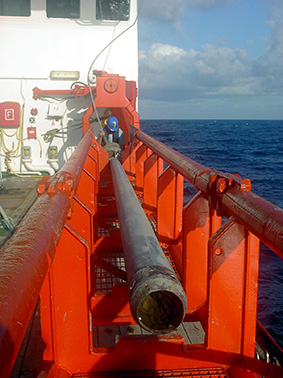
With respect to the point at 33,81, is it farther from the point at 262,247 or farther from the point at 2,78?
the point at 262,247

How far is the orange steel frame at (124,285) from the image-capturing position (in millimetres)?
1189

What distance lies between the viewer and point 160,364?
7.65 feet

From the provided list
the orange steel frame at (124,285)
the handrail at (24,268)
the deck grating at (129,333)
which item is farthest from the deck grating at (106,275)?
the handrail at (24,268)

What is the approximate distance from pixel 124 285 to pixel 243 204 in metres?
1.43

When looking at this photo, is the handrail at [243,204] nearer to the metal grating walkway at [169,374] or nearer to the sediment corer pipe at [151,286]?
the sediment corer pipe at [151,286]

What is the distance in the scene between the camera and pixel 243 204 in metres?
1.75

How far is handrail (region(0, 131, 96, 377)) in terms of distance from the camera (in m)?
0.81

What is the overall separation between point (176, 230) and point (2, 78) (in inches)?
218

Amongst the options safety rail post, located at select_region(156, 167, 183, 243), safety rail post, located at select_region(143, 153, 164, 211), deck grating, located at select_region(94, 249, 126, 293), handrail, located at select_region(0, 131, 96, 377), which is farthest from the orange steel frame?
safety rail post, located at select_region(143, 153, 164, 211)

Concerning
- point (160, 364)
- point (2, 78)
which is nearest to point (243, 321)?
point (160, 364)

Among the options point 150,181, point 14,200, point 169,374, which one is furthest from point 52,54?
point 169,374

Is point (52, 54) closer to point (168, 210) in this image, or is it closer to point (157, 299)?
point (168, 210)

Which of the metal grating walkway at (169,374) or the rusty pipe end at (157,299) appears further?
the metal grating walkway at (169,374)

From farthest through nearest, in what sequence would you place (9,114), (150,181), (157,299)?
(9,114) < (150,181) < (157,299)
